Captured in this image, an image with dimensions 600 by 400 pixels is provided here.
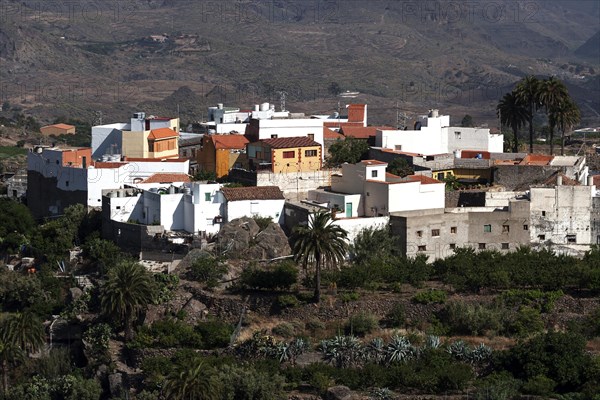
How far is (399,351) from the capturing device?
41844 millimetres

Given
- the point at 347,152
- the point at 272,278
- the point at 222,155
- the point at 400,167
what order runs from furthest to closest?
the point at 347,152, the point at 222,155, the point at 400,167, the point at 272,278

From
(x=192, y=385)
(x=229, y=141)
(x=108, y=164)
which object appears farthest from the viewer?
(x=229, y=141)

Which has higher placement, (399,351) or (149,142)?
(149,142)

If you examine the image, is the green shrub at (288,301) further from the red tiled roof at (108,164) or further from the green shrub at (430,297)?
the red tiled roof at (108,164)

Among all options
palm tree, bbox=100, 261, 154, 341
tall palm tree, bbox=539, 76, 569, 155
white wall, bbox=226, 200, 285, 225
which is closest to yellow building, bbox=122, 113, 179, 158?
white wall, bbox=226, 200, 285, 225

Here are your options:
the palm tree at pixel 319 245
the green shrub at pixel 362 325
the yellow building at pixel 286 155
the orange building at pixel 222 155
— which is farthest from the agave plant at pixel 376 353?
the orange building at pixel 222 155

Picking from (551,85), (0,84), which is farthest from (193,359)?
(0,84)

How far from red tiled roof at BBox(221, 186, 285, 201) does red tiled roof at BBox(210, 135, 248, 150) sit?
18.3 feet

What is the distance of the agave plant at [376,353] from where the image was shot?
42.0 meters

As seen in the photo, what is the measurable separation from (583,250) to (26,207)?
21197mm

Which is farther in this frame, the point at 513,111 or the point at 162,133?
the point at 513,111

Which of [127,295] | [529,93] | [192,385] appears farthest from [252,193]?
[529,93]

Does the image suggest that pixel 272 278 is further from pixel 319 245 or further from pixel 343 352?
pixel 343 352

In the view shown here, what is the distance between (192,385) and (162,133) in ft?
70.2
